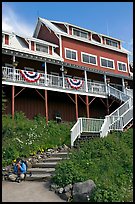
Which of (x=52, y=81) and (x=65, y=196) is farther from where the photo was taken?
(x=52, y=81)

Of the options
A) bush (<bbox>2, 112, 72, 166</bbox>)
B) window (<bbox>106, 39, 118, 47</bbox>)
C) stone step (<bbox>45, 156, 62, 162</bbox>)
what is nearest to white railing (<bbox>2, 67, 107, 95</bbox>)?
bush (<bbox>2, 112, 72, 166</bbox>)

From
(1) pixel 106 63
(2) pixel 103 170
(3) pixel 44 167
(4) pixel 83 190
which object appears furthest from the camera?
(1) pixel 106 63

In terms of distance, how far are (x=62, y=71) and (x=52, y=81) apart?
6.29ft

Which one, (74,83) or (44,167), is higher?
(74,83)

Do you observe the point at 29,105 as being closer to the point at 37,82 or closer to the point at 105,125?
the point at 37,82

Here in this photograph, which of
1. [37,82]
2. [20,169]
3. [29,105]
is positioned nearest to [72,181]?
[20,169]

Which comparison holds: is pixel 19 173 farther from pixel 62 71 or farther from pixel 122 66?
pixel 122 66

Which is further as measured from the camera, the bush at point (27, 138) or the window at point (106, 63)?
the window at point (106, 63)

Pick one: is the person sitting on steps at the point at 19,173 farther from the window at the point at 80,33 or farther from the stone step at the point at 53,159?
the window at the point at 80,33

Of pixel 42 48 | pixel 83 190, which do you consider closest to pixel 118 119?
pixel 42 48

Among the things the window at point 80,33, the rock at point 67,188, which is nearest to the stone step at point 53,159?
the rock at point 67,188

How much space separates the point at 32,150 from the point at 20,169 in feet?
11.4

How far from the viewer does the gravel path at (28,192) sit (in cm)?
711

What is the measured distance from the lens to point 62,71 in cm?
2089
